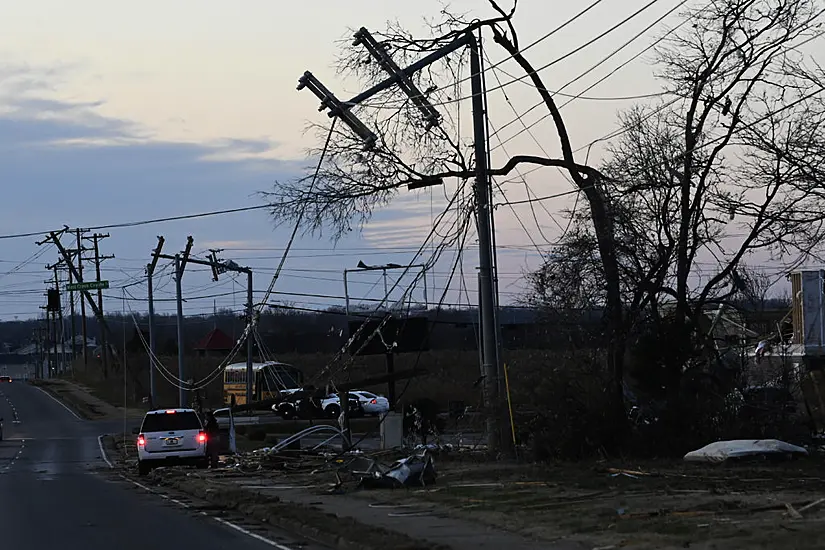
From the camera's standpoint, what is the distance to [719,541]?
451 inches

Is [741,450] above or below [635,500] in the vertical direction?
above

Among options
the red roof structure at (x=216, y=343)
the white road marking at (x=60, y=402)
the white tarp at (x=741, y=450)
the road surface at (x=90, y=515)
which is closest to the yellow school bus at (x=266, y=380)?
the white road marking at (x=60, y=402)

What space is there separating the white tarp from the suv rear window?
48.4 feet

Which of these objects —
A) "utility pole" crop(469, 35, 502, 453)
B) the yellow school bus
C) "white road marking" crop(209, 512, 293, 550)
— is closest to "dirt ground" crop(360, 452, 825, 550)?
"utility pole" crop(469, 35, 502, 453)

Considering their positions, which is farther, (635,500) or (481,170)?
(481,170)

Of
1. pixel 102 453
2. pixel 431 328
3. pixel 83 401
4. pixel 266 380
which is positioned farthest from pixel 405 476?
pixel 83 401

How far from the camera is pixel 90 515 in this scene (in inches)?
733

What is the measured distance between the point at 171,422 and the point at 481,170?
1216 centimetres

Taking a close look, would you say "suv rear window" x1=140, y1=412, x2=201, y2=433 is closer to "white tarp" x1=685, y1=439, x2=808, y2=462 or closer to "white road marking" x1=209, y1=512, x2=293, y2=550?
"white road marking" x1=209, y1=512, x2=293, y2=550

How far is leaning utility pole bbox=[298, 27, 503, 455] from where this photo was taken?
79.9 feet

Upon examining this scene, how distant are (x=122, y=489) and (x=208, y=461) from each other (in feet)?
20.9

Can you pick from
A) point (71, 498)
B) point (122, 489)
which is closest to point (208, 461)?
point (122, 489)

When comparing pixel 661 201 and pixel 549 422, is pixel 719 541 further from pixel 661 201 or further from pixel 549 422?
pixel 661 201

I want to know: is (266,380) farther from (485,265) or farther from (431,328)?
(485,265)
